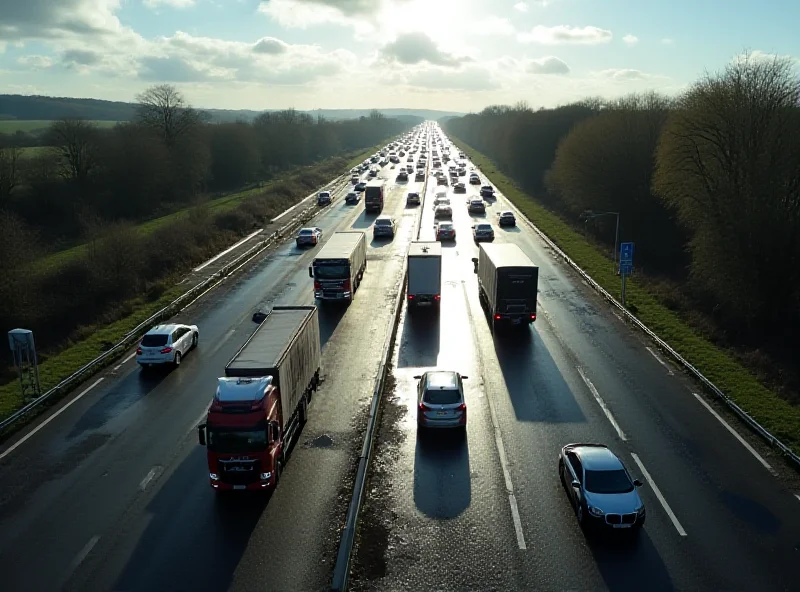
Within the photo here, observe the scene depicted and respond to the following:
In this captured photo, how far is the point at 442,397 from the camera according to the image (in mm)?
22094

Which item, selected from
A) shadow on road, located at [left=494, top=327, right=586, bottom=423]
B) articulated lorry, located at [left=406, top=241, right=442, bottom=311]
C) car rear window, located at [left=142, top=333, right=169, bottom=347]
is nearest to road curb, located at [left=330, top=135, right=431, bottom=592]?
articulated lorry, located at [left=406, top=241, right=442, bottom=311]

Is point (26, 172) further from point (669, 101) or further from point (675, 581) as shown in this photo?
point (675, 581)

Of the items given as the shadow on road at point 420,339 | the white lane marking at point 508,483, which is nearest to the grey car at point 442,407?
the white lane marking at point 508,483

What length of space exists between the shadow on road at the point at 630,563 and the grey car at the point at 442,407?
6.49m

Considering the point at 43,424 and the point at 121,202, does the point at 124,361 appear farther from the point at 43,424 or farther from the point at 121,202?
the point at 121,202

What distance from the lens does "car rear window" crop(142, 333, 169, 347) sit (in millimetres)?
28812

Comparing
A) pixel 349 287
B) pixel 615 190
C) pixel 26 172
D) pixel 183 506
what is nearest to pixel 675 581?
pixel 183 506

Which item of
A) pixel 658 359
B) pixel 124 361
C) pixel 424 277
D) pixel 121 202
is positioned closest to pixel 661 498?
pixel 658 359

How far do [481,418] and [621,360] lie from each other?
9360 millimetres

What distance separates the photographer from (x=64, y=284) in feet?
141

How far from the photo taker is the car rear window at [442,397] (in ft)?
72.1

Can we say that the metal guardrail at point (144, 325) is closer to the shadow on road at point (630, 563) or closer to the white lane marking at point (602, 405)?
the shadow on road at point (630, 563)

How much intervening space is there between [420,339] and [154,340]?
12632mm

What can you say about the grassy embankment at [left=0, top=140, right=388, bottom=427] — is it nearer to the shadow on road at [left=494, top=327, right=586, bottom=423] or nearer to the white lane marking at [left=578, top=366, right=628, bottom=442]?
the shadow on road at [left=494, top=327, right=586, bottom=423]
